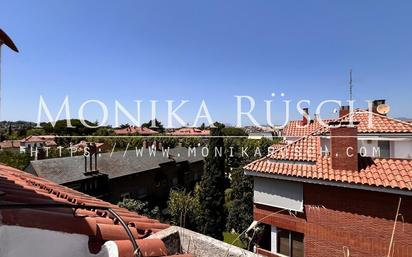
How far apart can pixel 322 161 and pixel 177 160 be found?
2357cm

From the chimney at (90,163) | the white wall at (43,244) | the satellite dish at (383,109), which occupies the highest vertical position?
the satellite dish at (383,109)

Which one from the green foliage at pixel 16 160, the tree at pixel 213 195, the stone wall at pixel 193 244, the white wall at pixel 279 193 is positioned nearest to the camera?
the stone wall at pixel 193 244

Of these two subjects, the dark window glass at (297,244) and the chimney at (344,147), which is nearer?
the chimney at (344,147)

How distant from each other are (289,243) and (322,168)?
2507mm

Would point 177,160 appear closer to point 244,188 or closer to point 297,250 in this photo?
point 244,188

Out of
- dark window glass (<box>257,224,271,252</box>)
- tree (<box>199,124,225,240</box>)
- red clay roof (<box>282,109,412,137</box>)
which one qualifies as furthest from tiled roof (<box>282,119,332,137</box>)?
dark window glass (<box>257,224,271,252</box>)

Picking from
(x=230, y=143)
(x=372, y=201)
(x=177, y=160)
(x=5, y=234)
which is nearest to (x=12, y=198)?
(x=5, y=234)

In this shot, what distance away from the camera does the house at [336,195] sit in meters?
6.99

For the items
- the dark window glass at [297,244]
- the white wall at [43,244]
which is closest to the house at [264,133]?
the dark window glass at [297,244]

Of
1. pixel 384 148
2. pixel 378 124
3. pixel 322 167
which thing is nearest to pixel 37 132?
pixel 322 167

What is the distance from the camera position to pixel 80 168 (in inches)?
800

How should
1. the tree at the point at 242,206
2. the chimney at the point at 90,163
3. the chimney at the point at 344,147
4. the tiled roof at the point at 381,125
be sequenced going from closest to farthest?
the chimney at the point at 344,147 < the tiled roof at the point at 381,125 < the tree at the point at 242,206 < the chimney at the point at 90,163

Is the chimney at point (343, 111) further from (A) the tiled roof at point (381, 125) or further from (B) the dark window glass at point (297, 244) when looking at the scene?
(B) the dark window glass at point (297, 244)

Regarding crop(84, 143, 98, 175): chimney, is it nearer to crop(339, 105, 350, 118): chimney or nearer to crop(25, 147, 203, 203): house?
crop(25, 147, 203, 203): house
